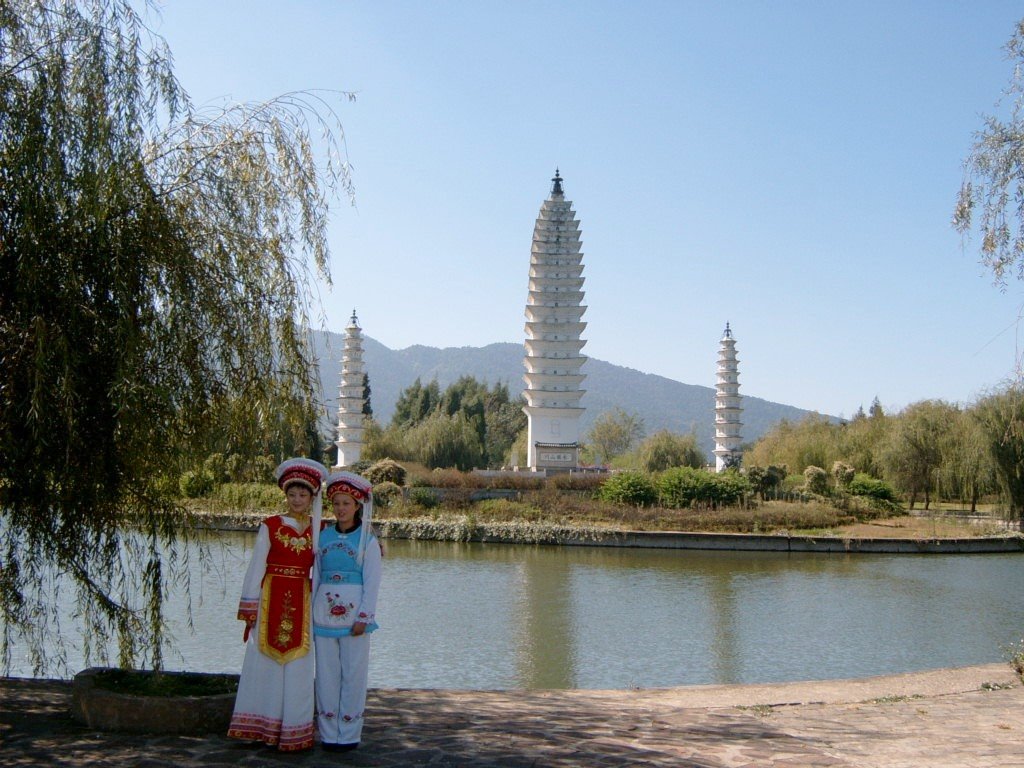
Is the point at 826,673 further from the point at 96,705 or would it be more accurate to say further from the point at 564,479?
the point at 564,479

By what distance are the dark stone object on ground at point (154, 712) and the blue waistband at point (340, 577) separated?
772 millimetres

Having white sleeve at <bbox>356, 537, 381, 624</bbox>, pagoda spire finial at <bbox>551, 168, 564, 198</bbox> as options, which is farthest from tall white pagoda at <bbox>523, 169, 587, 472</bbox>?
white sleeve at <bbox>356, 537, 381, 624</bbox>

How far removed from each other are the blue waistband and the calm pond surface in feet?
7.42

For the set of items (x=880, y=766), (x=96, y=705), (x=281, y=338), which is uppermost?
(x=281, y=338)

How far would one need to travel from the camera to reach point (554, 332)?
46.8 meters

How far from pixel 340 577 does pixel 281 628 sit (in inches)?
14.5

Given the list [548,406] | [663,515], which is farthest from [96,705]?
[548,406]

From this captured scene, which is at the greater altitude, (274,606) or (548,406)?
(548,406)

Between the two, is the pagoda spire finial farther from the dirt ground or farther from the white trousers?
the white trousers

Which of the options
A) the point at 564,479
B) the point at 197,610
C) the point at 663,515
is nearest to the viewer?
the point at 197,610

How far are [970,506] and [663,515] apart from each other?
568 inches

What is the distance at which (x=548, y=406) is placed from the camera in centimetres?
4625

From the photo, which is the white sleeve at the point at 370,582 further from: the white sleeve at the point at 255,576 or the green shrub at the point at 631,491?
the green shrub at the point at 631,491

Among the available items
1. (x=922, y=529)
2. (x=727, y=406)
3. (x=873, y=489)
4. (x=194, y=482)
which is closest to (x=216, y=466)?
(x=194, y=482)
